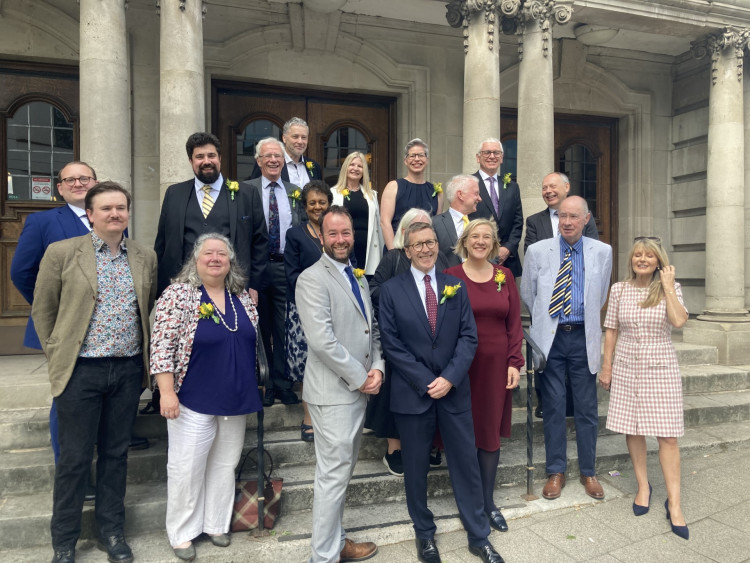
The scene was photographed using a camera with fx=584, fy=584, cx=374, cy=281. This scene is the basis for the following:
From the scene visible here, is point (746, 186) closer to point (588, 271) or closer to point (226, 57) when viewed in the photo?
point (588, 271)

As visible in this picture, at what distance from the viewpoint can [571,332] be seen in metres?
4.33

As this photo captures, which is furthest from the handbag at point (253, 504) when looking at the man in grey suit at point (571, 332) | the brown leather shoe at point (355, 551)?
the man in grey suit at point (571, 332)

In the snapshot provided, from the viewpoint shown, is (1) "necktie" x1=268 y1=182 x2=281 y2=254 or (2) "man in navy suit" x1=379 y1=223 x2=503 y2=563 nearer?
(2) "man in navy suit" x1=379 y1=223 x2=503 y2=563

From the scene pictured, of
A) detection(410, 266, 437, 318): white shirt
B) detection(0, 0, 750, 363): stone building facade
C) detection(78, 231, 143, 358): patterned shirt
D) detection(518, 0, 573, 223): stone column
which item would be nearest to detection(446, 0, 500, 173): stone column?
detection(0, 0, 750, 363): stone building facade

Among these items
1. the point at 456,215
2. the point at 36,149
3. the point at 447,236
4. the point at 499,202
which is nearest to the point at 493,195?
the point at 499,202

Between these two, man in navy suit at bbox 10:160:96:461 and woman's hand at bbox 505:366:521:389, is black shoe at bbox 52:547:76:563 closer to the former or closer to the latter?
man in navy suit at bbox 10:160:96:461

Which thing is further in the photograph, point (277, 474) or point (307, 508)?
point (277, 474)

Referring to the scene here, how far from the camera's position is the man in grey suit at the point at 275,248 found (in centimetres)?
449

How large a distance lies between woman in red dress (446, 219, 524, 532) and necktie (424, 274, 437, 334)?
0.33m

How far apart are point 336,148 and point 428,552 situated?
601 centimetres

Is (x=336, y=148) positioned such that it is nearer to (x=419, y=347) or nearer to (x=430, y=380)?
(x=419, y=347)

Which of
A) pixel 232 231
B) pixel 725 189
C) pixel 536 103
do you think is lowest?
pixel 232 231

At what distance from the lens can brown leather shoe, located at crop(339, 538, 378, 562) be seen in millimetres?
3455

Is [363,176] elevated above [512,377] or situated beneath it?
elevated above
